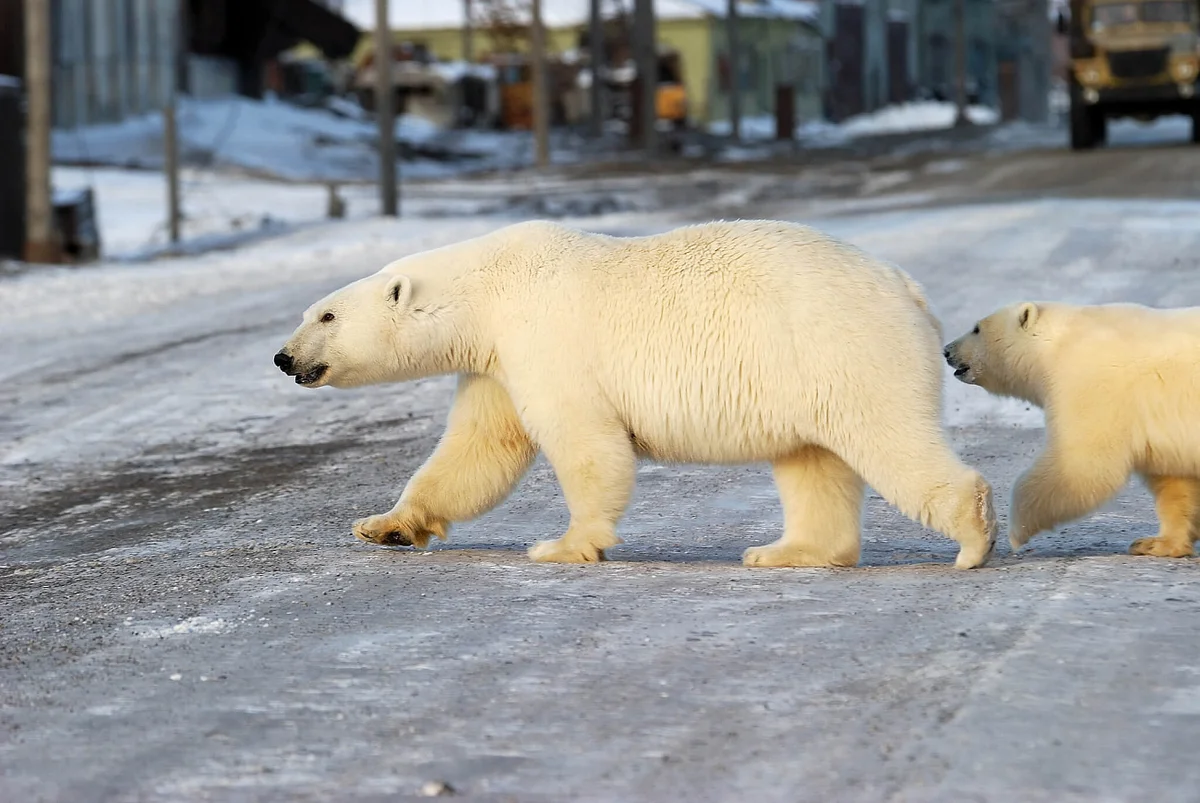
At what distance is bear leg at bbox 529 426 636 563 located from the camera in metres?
5.43

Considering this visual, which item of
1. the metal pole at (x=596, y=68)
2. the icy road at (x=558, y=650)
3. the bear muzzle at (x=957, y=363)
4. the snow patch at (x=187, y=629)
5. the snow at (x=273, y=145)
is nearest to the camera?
the icy road at (x=558, y=650)

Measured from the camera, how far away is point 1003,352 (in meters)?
5.88

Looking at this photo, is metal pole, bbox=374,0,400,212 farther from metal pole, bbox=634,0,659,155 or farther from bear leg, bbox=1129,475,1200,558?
metal pole, bbox=634,0,659,155

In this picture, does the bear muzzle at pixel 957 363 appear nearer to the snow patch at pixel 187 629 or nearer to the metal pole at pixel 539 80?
the snow patch at pixel 187 629

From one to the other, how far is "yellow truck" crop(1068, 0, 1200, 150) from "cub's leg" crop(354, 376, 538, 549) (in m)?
27.0

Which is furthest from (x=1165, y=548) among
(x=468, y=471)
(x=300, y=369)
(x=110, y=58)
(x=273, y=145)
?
(x=110, y=58)

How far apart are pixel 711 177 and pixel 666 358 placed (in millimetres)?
23321

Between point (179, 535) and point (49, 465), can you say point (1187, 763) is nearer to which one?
point (179, 535)

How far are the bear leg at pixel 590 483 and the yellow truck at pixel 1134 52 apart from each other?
27.3 m

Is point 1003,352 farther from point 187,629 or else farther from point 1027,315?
point 187,629

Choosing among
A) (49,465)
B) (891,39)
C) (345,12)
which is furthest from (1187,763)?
(891,39)

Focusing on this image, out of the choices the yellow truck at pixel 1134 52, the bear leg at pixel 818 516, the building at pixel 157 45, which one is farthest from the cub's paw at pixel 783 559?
the yellow truck at pixel 1134 52

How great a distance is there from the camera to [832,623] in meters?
4.41

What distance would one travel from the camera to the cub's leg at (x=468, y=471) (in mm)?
5785
